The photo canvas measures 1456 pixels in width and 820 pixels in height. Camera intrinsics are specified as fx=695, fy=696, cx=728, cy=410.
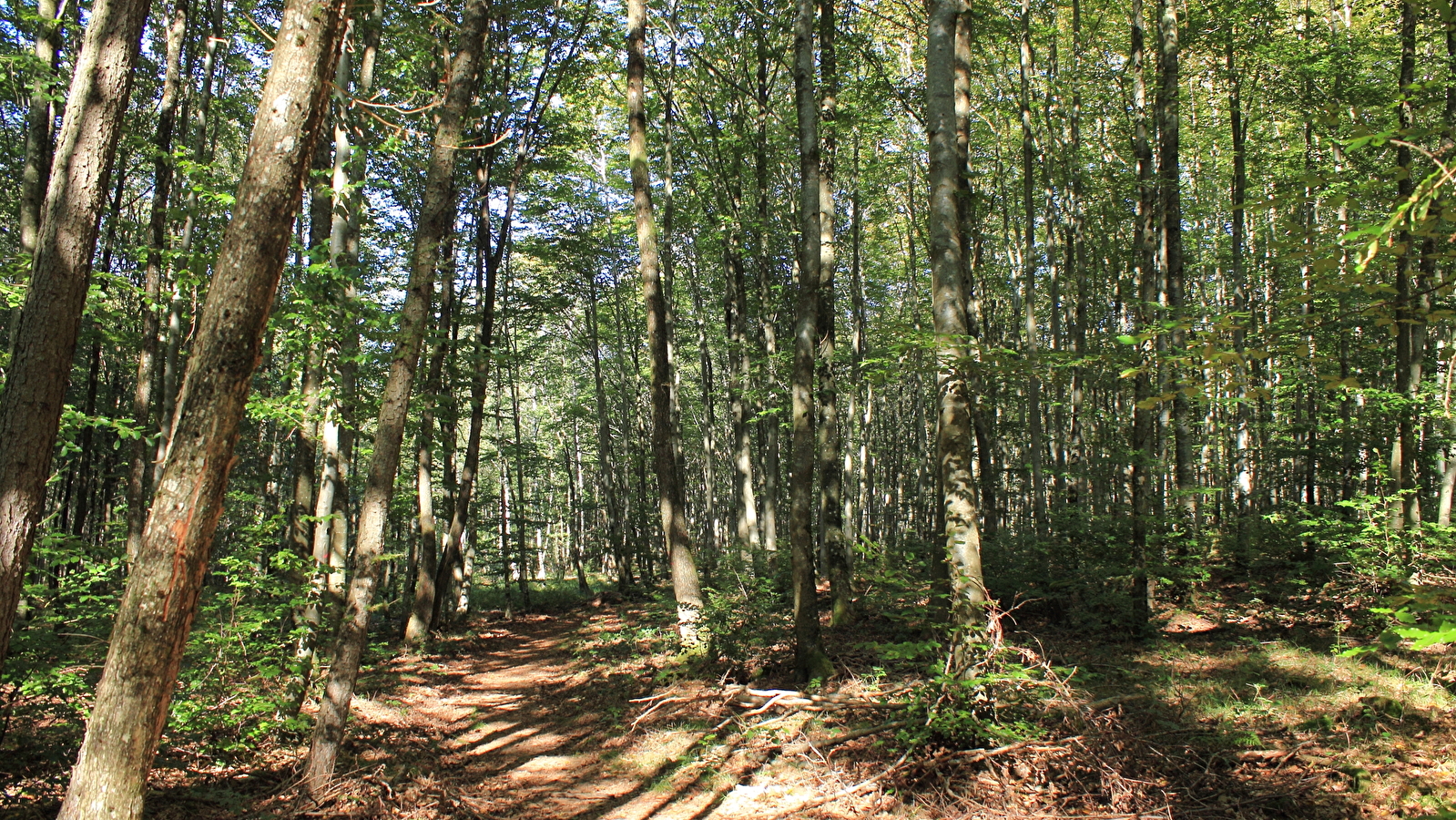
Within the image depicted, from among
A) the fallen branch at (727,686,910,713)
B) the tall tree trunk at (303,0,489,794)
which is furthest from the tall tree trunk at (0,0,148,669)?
the fallen branch at (727,686,910,713)

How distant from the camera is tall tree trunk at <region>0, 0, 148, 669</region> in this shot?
13.1 feet

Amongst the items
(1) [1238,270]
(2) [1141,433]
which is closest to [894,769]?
(2) [1141,433]

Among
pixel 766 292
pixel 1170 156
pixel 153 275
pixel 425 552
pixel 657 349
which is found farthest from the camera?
pixel 766 292

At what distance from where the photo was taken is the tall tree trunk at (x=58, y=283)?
3.98 metres

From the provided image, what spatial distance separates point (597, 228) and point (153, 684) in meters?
20.3

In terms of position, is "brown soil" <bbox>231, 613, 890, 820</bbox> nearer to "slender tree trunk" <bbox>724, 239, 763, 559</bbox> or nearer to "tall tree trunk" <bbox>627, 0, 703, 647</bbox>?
"tall tree trunk" <bbox>627, 0, 703, 647</bbox>

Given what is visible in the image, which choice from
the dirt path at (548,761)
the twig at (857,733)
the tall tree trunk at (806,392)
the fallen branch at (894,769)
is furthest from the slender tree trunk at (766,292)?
the fallen branch at (894,769)

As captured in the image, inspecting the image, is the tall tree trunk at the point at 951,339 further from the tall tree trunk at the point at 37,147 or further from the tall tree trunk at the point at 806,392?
the tall tree trunk at the point at 37,147

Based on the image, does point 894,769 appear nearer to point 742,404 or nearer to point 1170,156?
point 1170,156

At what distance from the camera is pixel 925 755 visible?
548 centimetres

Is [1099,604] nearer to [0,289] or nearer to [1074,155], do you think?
[1074,155]

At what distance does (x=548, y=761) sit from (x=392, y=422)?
409cm

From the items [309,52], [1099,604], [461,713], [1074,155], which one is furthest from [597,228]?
[309,52]

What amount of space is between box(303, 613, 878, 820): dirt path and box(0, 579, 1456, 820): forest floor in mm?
27
